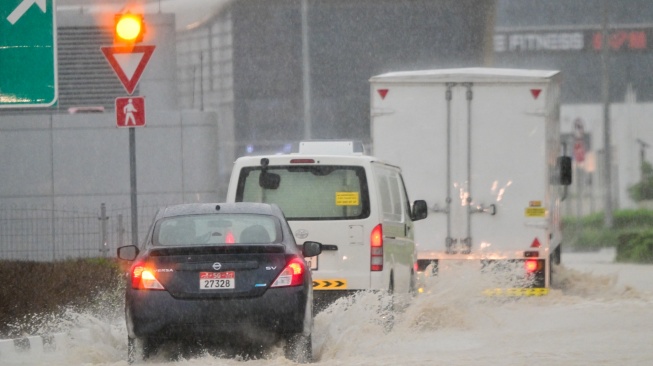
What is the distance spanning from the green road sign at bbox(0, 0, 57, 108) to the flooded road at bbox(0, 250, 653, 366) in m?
2.16

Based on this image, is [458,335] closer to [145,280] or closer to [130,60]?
[145,280]

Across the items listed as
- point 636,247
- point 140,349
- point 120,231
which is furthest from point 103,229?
point 636,247

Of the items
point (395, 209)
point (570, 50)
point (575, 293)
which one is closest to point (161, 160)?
point (575, 293)

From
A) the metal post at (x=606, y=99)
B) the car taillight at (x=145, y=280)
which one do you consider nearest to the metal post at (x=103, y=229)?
the car taillight at (x=145, y=280)

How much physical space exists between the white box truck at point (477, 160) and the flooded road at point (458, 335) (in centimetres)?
49

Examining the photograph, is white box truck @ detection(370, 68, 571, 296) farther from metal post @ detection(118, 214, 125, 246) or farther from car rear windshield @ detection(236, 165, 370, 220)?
metal post @ detection(118, 214, 125, 246)

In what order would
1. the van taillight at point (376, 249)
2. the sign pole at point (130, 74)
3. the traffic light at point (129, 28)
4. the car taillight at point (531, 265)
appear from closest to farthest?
the van taillight at point (376, 249) → the traffic light at point (129, 28) → the sign pole at point (130, 74) → the car taillight at point (531, 265)

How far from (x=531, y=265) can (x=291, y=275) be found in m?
7.79

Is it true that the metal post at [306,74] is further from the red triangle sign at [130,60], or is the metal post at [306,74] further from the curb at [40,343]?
the curb at [40,343]

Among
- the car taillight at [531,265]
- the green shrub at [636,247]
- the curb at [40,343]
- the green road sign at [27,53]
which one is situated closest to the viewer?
the green road sign at [27,53]

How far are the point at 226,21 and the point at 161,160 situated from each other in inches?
668

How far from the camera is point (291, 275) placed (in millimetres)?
11422

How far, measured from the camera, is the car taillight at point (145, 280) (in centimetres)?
1127

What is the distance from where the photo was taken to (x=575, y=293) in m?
21.2
